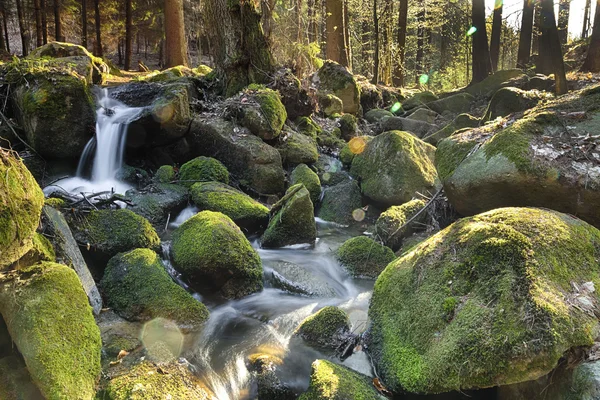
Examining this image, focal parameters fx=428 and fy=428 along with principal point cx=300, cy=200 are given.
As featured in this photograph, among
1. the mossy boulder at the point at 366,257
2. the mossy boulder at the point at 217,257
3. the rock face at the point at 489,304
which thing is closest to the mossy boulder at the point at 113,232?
the mossy boulder at the point at 217,257

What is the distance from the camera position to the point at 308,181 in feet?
28.9

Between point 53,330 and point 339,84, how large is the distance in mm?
13647

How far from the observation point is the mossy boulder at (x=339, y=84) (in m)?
15.4

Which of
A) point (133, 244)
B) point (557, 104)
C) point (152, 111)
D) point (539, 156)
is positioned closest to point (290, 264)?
point (133, 244)

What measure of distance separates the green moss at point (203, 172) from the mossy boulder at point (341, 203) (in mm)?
2091

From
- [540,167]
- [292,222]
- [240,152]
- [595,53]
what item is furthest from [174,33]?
[540,167]

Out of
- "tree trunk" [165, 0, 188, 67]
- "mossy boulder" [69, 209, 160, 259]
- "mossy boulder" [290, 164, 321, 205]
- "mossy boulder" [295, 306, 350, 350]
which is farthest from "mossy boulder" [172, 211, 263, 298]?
"tree trunk" [165, 0, 188, 67]

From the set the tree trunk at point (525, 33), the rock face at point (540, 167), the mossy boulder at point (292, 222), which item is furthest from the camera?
the tree trunk at point (525, 33)

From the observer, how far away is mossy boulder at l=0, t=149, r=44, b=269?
10.4 ft

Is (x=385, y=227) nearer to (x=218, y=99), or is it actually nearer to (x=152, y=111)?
(x=152, y=111)

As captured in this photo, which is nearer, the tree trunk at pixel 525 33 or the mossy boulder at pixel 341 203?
the mossy boulder at pixel 341 203

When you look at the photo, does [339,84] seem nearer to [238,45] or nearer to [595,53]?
[238,45]

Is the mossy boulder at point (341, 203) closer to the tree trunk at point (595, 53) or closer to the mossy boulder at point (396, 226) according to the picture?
the mossy boulder at point (396, 226)

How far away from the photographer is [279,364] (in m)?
4.21
